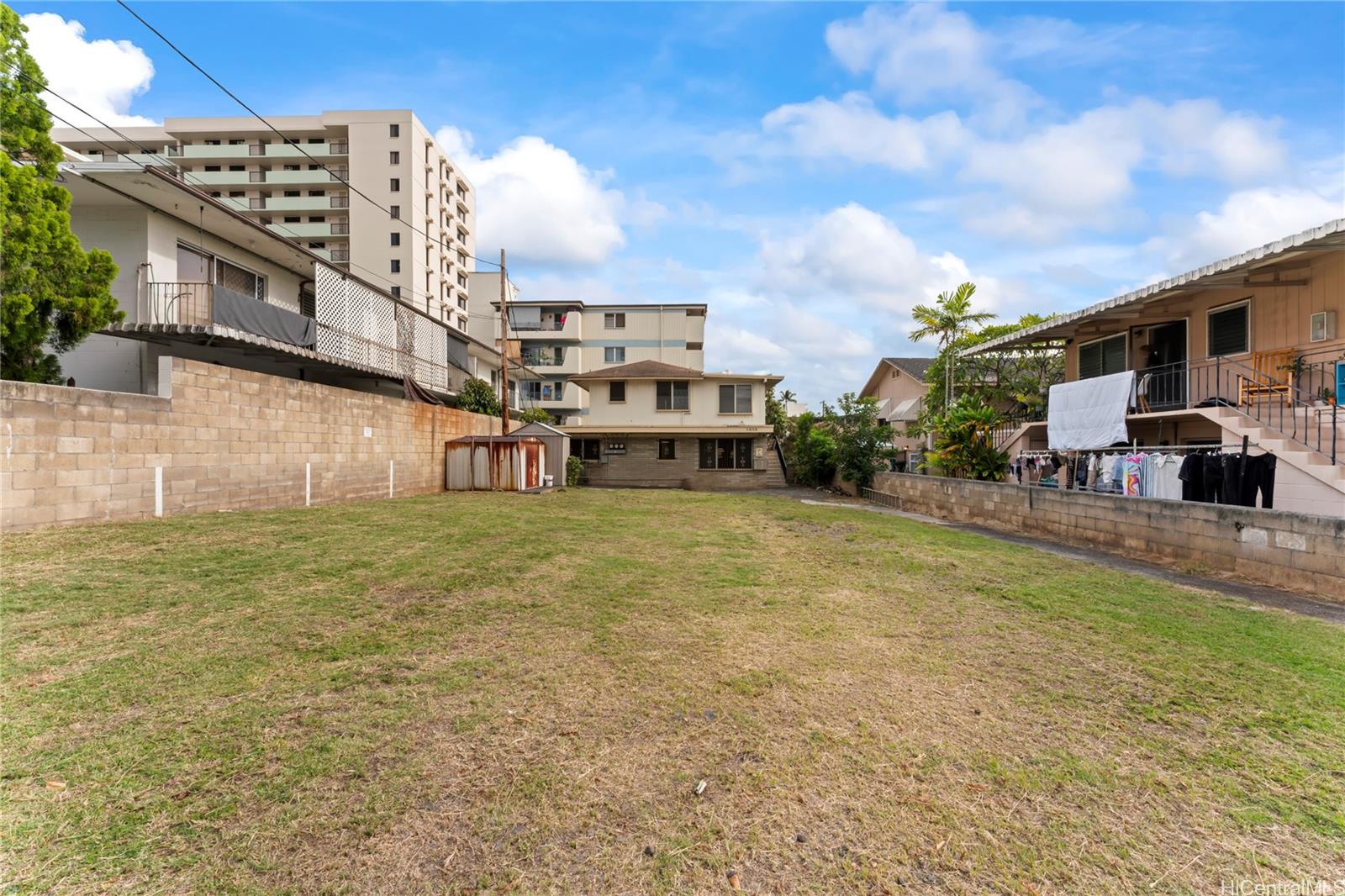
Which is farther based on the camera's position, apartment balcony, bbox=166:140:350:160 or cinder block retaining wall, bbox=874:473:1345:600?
apartment balcony, bbox=166:140:350:160

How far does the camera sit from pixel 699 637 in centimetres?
459

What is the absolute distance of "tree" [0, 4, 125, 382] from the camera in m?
8.38

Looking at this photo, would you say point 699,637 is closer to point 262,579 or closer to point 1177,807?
point 1177,807

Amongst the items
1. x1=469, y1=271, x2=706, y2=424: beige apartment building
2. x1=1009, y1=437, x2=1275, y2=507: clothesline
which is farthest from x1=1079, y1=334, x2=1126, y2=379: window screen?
x1=469, y1=271, x2=706, y2=424: beige apartment building

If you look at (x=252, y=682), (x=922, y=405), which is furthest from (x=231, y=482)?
(x=922, y=405)

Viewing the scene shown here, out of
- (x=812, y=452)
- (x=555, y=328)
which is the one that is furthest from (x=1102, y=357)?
(x=555, y=328)

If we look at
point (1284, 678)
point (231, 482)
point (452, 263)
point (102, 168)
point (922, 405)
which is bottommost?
point (1284, 678)

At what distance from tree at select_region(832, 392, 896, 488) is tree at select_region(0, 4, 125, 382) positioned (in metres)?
22.7

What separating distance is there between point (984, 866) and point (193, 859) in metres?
2.83

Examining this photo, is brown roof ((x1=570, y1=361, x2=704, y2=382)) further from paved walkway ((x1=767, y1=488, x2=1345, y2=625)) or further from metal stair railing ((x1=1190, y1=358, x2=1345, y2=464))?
metal stair railing ((x1=1190, y1=358, x2=1345, y2=464))

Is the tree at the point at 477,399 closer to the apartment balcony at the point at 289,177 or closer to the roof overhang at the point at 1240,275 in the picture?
the roof overhang at the point at 1240,275

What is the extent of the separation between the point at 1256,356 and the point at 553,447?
20.0 m

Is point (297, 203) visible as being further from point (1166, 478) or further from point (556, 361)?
point (1166, 478)

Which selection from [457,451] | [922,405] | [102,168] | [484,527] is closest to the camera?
[484,527]
